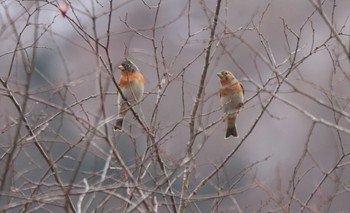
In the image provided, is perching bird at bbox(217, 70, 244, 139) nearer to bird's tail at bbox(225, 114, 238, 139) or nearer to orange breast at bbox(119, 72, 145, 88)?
bird's tail at bbox(225, 114, 238, 139)

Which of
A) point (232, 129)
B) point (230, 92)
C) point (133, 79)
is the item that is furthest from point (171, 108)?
point (133, 79)

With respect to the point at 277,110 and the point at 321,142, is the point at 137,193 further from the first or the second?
the point at 277,110

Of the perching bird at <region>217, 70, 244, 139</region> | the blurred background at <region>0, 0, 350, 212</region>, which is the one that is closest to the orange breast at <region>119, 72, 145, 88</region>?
the blurred background at <region>0, 0, 350, 212</region>

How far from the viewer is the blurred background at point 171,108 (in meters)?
4.72

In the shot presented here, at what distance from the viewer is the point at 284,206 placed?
18.6ft

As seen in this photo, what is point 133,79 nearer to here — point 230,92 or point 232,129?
point 230,92

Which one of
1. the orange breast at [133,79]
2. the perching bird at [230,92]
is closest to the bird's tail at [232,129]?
the perching bird at [230,92]

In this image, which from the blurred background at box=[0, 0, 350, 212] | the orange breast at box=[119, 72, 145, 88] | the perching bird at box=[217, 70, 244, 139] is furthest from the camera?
the perching bird at box=[217, 70, 244, 139]

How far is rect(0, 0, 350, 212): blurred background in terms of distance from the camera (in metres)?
4.72

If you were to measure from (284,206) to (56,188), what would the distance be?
158cm

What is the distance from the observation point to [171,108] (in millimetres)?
19141

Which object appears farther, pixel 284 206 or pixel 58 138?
pixel 284 206

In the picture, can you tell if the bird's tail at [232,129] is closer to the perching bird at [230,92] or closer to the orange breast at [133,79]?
the perching bird at [230,92]

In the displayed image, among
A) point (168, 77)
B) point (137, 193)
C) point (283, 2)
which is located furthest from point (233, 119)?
point (283, 2)
